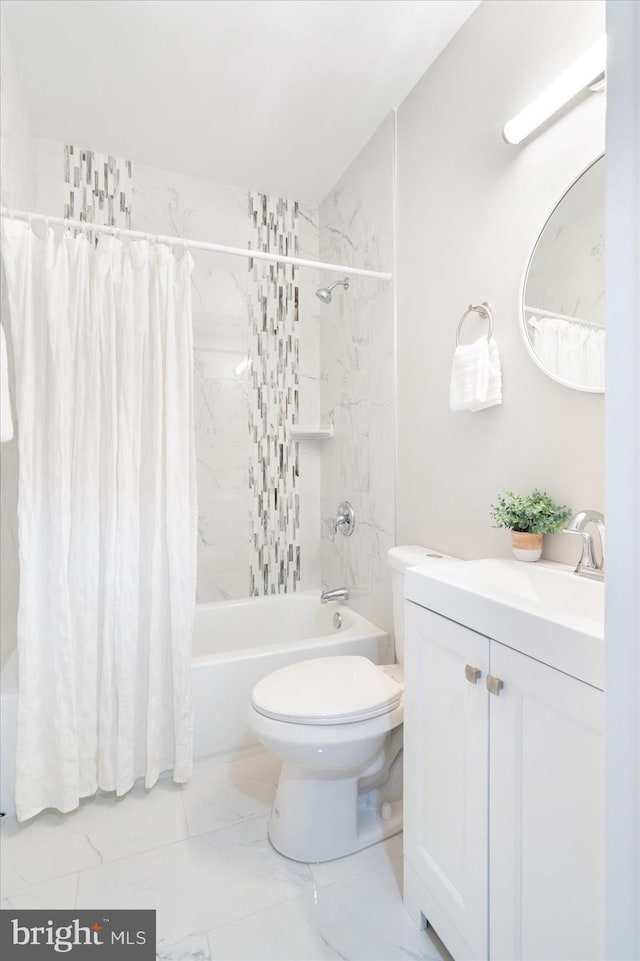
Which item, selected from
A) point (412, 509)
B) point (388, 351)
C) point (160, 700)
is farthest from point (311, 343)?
point (160, 700)

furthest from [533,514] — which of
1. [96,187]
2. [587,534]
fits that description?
[96,187]

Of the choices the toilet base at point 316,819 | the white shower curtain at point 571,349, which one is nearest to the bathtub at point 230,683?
the toilet base at point 316,819

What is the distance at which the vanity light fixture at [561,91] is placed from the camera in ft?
3.70

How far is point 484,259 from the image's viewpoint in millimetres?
1540

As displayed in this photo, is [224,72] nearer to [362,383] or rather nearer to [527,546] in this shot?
[362,383]

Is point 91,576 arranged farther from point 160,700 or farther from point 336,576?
point 336,576

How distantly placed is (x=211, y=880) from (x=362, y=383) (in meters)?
1.90

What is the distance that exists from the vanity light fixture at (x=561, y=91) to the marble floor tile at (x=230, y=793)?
7.12 ft

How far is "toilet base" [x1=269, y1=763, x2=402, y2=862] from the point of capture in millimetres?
1406

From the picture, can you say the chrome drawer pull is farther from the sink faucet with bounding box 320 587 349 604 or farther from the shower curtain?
the sink faucet with bounding box 320 587 349 604

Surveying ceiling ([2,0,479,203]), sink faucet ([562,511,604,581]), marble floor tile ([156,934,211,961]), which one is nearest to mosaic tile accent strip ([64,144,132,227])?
ceiling ([2,0,479,203])

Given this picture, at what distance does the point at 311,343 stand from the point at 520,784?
93.1 inches

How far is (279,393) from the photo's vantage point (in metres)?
2.70

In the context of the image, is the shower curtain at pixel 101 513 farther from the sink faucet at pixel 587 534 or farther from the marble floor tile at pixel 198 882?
the sink faucet at pixel 587 534
